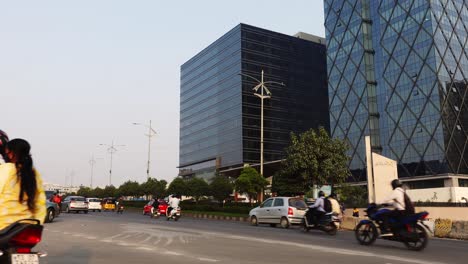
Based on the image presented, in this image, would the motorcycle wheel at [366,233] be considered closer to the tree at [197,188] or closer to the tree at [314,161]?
the tree at [314,161]

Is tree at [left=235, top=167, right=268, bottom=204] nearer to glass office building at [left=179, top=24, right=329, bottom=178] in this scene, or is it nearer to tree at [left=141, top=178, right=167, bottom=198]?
tree at [left=141, top=178, right=167, bottom=198]

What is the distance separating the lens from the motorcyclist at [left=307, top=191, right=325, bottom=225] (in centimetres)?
1650

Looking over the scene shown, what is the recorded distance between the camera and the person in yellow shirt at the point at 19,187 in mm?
3703

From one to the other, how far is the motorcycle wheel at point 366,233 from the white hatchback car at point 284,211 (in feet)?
27.7

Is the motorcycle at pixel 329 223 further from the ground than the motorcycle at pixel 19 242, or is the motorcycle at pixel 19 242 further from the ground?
the motorcycle at pixel 19 242

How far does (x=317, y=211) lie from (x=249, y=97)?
7983 centimetres

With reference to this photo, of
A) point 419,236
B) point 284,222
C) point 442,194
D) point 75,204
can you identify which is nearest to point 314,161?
point 284,222

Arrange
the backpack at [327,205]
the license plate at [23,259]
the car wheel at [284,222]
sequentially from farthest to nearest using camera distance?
the car wheel at [284,222], the backpack at [327,205], the license plate at [23,259]

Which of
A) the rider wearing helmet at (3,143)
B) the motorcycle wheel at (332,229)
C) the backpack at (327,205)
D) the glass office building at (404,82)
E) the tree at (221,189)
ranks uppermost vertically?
the glass office building at (404,82)

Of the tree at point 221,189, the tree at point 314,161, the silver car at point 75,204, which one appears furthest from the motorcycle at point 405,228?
the tree at point 221,189

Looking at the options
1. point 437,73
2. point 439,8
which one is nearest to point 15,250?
point 437,73

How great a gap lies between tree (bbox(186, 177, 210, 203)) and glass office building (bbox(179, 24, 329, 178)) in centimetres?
2353

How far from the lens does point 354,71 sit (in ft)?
274

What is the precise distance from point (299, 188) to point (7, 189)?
1352 inches
